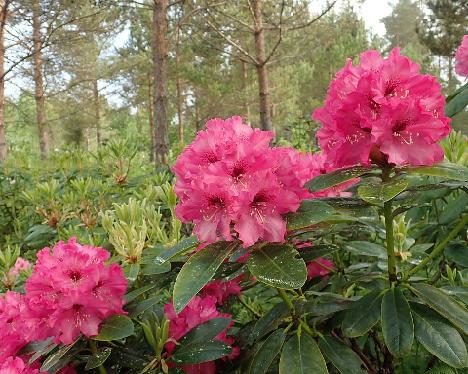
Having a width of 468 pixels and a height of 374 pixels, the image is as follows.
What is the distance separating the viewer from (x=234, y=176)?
96 centimetres

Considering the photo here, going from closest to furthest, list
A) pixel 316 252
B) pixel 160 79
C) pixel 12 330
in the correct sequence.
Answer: pixel 316 252
pixel 12 330
pixel 160 79

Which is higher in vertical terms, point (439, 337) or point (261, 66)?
point (261, 66)

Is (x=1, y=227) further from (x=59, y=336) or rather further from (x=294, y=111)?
(x=294, y=111)

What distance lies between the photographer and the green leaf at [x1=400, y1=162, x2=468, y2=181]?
90cm

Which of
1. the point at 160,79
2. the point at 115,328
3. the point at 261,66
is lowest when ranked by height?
the point at 115,328

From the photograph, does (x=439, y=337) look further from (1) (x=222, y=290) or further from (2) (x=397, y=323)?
(1) (x=222, y=290)

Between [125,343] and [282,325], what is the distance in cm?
44

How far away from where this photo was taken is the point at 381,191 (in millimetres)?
917

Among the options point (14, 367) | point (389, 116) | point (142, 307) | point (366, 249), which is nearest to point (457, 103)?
point (366, 249)

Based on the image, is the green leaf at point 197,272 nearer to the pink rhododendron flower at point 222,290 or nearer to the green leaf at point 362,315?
the green leaf at point 362,315

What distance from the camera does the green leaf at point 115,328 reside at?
108cm

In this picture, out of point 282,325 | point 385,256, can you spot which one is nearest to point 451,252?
point 385,256

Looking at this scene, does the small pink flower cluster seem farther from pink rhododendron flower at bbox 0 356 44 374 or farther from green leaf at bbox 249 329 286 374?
green leaf at bbox 249 329 286 374

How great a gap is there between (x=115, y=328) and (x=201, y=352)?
0.69 ft
